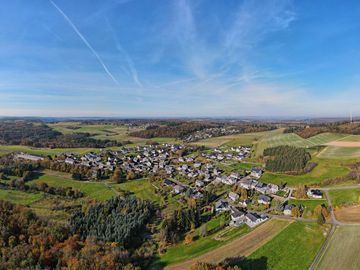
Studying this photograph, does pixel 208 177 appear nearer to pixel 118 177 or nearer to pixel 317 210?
pixel 118 177

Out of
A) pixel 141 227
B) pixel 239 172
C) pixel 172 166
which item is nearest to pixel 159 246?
pixel 141 227

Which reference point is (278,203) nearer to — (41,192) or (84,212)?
(84,212)

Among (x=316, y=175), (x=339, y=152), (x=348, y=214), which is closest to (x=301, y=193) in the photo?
(x=348, y=214)

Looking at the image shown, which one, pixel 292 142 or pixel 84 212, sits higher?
pixel 292 142

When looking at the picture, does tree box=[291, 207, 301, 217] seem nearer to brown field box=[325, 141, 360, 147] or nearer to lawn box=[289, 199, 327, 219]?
lawn box=[289, 199, 327, 219]

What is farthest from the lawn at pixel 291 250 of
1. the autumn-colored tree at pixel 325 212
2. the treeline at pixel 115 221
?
the treeline at pixel 115 221

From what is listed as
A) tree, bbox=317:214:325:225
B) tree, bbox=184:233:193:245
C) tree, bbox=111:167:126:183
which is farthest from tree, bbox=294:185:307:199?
tree, bbox=111:167:126:183
